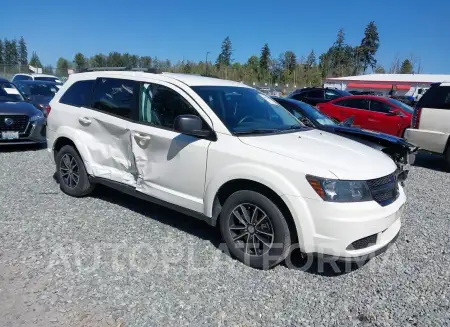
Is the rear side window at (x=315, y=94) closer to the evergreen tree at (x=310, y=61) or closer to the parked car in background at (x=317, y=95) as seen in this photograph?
the parked car in background at (x=317, y=95)

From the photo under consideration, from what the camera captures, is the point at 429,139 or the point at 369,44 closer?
the point at 429,139

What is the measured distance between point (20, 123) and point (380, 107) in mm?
9384

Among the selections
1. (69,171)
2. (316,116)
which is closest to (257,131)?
(69,171)

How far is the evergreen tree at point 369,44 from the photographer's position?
9350 cm

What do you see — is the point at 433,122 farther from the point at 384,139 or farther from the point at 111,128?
the point at 111,128

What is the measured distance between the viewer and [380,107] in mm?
10930

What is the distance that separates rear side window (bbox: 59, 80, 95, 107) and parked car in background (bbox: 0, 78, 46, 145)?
11.7 feet

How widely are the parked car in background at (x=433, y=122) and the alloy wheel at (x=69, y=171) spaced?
6.96 m

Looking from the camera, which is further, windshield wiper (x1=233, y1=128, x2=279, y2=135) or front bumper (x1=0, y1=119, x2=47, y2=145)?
front bumper (x1=0, y1=119, x2=47, y2=145)

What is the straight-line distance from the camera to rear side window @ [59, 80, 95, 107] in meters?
5.09

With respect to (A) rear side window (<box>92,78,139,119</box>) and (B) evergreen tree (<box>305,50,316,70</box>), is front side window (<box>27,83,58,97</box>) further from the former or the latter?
(B) evergreen tree (<box>305,50,316,70</box>)

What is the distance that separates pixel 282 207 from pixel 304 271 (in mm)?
714

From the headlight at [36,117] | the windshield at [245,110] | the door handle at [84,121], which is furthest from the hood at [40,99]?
the windshield at [245,110]

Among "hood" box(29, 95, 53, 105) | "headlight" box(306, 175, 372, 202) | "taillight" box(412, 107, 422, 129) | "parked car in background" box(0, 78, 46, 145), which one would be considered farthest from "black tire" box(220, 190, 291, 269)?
"hood" box(29, 95, 53, 105)
